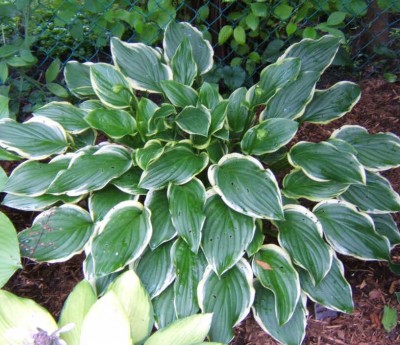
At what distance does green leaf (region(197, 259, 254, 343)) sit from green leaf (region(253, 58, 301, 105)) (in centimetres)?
76

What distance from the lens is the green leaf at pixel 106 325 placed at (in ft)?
4.66

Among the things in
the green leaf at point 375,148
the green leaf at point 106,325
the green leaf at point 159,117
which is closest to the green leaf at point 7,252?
the green leaf at point 106,325

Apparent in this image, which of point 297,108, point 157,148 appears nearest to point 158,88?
point 157,148

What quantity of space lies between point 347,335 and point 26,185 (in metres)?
1.46

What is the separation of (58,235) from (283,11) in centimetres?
167

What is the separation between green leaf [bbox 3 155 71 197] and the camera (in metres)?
1.96

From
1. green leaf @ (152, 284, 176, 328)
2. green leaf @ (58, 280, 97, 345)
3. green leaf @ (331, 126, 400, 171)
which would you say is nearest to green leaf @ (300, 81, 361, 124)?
green leaf @ (331, 126, 400, 171)

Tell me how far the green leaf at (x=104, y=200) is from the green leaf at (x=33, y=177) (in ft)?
0.63

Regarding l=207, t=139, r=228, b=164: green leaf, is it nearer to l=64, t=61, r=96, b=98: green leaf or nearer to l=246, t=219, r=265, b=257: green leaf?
l=246, t=219, r=265, b=257: green leaf

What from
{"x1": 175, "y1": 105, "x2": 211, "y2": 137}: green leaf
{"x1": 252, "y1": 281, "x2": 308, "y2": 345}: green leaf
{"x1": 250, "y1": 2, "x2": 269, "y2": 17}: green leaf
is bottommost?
{"x1": 252, "y1": 281, "x2": 308, "y2": 345}: green leaf

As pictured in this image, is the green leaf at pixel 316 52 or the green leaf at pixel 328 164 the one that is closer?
the green leaf at pixel 328 164

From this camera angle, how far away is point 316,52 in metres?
2.28

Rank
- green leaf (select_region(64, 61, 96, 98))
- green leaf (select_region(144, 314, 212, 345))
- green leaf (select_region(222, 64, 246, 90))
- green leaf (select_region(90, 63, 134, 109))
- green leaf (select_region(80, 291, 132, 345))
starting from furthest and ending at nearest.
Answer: green leaf (select_region(222, 64, 246, 90))
green leaf (select_region(64, 61, 96, 98))
green leaf (select_region(90, 63, 134, 109))
green leaf (select_region(144, 314, 212, 345))
green leaf (select_region(80, 291, 132, 345))

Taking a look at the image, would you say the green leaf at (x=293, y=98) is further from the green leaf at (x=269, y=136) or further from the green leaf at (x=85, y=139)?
the green leaf at (x=85, y=139)
